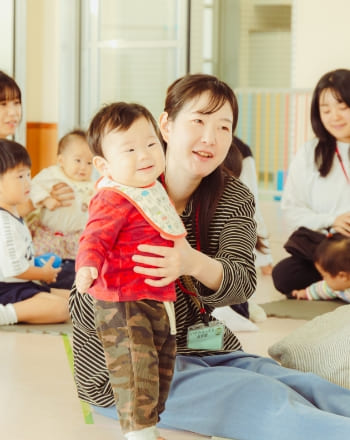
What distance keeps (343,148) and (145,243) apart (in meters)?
2.16

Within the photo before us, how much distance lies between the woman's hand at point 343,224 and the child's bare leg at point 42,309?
118 cm

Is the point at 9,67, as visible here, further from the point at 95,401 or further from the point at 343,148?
the point at 95,401

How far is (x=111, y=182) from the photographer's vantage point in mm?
1519

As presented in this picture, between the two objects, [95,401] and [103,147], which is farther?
[95,401]

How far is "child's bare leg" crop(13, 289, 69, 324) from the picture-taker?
9.08ft

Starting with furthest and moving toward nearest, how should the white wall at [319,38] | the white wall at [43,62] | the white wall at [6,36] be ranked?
the white wall at [43,62] < the white wall at [6,36] < the white wall at [319,38]

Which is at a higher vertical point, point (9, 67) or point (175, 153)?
point (9, 67)

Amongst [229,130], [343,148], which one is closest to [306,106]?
[343,148]

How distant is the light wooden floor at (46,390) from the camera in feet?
5.79

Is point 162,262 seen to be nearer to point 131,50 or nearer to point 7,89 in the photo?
point 7,89

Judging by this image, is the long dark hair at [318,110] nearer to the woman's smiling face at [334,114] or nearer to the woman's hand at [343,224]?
the woman's smiling face at [334,114]

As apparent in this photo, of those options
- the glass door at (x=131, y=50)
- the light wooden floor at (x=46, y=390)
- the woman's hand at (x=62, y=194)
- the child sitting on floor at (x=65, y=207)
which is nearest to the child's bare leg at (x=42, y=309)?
the light wooden floor at (x=46, y=390)

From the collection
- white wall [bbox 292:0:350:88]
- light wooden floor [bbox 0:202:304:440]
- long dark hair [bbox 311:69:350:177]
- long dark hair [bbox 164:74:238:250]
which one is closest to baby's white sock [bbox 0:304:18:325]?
light wooden floor [bbox 0:202:304:440]

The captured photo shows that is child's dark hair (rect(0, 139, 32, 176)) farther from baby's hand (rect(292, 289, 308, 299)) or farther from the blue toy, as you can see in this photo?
baby's hand (rect(292, 289, 308, 299))
